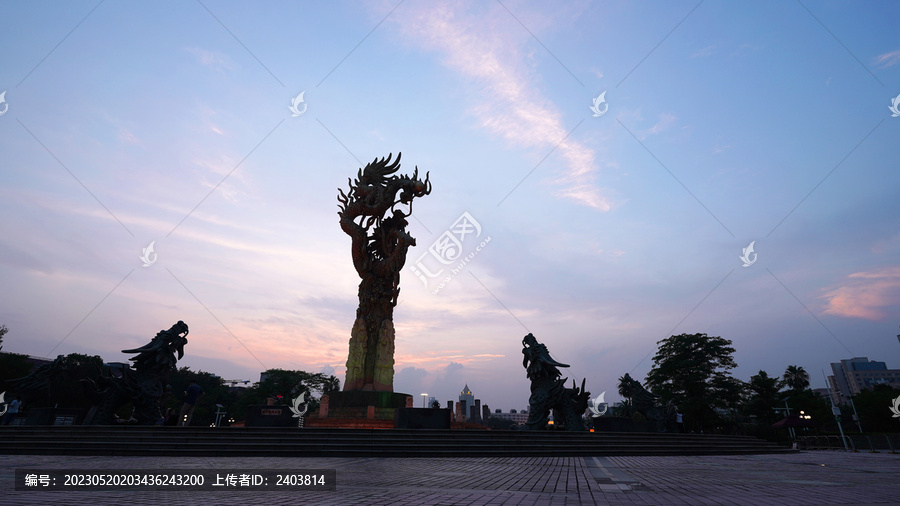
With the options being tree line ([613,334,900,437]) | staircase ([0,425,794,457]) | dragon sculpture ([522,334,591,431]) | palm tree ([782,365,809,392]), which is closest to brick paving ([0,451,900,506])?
staircase ([0,425,794,457])

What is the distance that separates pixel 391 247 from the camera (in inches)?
977

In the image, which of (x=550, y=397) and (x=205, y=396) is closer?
(x=550, y=397)

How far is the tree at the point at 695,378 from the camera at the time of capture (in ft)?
125

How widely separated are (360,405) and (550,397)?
9754 millimetres

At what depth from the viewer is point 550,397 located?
17297 millimetres

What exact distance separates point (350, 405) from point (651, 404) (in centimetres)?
1432

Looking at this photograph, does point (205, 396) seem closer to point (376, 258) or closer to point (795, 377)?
point (376, 258)

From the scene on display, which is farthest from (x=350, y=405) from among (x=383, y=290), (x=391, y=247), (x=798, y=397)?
(x=798, y=397)

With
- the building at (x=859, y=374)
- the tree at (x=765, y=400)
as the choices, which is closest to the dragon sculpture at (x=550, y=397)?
the tree at (x=765, y=400)

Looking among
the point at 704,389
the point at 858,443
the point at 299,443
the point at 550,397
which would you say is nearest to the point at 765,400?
the point at 704,389

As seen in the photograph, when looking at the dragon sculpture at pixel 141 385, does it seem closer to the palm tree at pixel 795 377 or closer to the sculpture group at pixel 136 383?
the sculpture group at pixel 136 383

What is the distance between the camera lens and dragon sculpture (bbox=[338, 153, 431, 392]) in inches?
917

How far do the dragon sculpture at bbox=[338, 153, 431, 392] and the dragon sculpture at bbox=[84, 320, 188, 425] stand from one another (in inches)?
355

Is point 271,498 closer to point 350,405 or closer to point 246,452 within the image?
point 246,452
